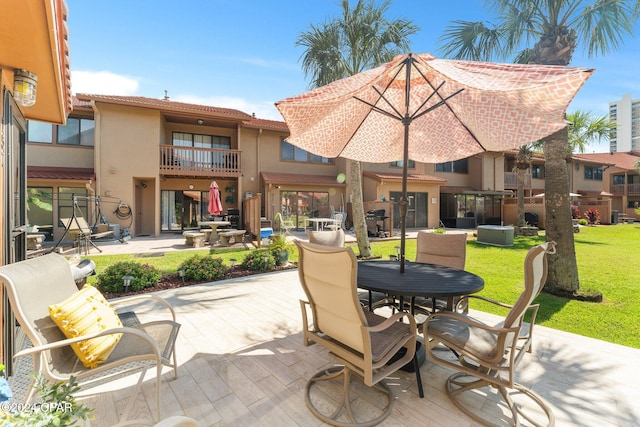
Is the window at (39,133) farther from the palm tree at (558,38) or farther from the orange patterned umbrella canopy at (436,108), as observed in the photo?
the palm tree at (558,38)

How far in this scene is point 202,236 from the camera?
1091cm

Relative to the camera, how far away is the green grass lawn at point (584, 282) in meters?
3.80

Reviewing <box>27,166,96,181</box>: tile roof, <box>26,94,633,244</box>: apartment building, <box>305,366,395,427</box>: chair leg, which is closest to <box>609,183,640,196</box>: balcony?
<box>26,94,633,244</box>: apartment building

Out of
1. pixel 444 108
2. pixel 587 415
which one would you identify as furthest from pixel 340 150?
pixel 587 415

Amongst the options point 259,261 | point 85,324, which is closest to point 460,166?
point 259,261


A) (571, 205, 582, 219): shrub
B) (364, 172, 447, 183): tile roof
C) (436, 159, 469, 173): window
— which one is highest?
(436, 159, 469, 173): window

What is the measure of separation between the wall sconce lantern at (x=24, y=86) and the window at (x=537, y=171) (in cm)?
2951

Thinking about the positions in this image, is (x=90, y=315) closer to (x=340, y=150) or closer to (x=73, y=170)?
(x=340, y=150)

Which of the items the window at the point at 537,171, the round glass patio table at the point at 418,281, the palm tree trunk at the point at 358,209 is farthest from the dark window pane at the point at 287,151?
the window at the point at 537,171

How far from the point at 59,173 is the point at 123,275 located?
34.4 feet

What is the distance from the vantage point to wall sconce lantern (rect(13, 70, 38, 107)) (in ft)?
9.27

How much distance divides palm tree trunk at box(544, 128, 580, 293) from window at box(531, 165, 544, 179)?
23.1 m

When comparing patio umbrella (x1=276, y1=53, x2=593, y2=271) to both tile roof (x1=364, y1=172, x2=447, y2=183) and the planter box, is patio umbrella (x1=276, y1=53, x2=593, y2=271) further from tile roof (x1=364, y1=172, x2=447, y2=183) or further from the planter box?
tile roof (x1=364, y1=172, x2=447, y2=183)

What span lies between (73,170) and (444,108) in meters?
15.5
